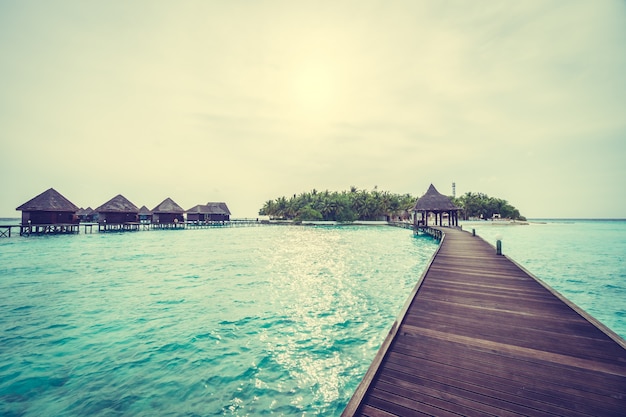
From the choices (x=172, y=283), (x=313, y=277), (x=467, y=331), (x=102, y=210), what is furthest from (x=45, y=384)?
(x=102, y=210)

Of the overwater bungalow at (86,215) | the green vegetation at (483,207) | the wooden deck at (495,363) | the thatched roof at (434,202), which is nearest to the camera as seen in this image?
the wooden deck at (495,363)

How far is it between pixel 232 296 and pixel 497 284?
852 cm

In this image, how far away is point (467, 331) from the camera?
4133mm

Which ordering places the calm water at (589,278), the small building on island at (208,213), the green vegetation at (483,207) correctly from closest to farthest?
the calm water at (589,278)
the small building on island at (208,213)
the green vegetation at (483,207)

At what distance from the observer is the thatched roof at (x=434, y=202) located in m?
28.0

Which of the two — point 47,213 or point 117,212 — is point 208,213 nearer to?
point 117,212

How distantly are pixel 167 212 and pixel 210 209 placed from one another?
10058 millimetres

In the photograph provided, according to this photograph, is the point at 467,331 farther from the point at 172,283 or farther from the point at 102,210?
the point at 102,210

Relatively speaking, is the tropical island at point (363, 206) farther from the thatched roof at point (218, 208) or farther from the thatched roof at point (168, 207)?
the thatched roof at point (168, 207)

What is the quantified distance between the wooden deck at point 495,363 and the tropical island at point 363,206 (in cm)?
4977

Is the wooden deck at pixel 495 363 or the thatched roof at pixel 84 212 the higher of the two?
the thatched roof at pixel 84 212

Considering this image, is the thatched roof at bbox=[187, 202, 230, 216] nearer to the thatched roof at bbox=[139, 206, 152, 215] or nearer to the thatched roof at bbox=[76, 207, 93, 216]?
the thatched roof at bbox=[139, 206, 152, 215]

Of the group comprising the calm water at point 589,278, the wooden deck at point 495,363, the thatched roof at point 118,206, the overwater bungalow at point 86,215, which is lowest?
the calm water at point 589,278

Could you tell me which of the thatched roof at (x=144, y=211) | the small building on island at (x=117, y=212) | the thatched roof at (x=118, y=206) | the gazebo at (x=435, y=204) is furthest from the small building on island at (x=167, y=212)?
the gazebo at (x=435, y=204)
